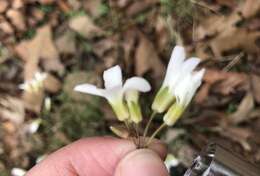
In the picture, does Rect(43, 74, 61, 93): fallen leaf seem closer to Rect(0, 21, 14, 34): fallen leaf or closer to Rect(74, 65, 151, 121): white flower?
Rect(0, 21, 14, 34): fallen leaf

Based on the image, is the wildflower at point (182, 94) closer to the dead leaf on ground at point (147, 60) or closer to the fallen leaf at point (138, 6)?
the dead leaf on ground at point (147, 60)

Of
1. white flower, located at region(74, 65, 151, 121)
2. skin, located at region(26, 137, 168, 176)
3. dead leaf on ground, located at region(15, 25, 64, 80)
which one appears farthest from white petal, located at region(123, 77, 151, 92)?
dead leaf on ground, located at region(15, 25, 64, 80)

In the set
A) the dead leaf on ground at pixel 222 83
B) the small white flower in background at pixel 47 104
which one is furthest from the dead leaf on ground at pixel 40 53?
the dead leaf on ground at pixel 222 83

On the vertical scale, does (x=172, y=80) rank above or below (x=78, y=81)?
above

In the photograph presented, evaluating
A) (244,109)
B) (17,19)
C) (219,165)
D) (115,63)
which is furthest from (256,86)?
(219,165)

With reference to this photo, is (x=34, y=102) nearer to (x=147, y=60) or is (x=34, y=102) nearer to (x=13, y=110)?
(x=13, y=110)

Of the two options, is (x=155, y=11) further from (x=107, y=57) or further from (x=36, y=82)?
(x=36, y=82)
